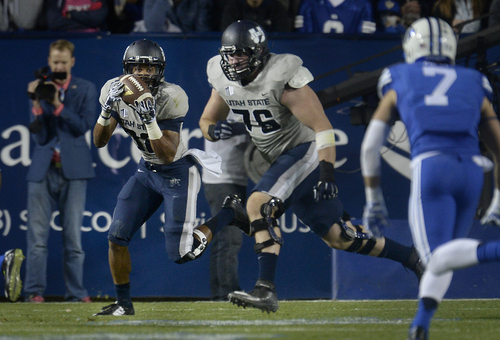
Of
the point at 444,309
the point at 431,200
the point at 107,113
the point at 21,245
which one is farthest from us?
the point at 21,245

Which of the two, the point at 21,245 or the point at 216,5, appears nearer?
the point at 21,245

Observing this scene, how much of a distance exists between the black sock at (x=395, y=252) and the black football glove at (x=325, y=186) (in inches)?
37.7

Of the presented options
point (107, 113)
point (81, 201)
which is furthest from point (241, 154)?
point (107, 113)

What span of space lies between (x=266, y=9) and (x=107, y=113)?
105 inches

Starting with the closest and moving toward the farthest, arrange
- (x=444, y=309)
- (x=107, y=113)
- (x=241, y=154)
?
(x=107, y=113), (x=444, y=309), (x=241, y=154)

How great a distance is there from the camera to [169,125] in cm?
461

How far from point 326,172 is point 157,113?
1098mm

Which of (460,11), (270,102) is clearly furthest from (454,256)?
(460,11)

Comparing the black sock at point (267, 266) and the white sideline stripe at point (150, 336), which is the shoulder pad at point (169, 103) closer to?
the black sock at point (267, 266)

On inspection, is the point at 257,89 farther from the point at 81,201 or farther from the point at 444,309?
the point at 81,201

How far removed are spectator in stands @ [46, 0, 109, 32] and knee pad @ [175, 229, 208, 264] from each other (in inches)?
113

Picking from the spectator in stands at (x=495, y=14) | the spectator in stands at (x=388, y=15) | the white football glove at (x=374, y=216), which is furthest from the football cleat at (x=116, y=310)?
the spectator in stands at (x=495, y=14)

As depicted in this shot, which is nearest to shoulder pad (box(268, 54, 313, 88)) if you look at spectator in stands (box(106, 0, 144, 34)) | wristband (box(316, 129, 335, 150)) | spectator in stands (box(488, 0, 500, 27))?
wristband (box(316, 129, 335, 150))

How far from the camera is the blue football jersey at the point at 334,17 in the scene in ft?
22.2
